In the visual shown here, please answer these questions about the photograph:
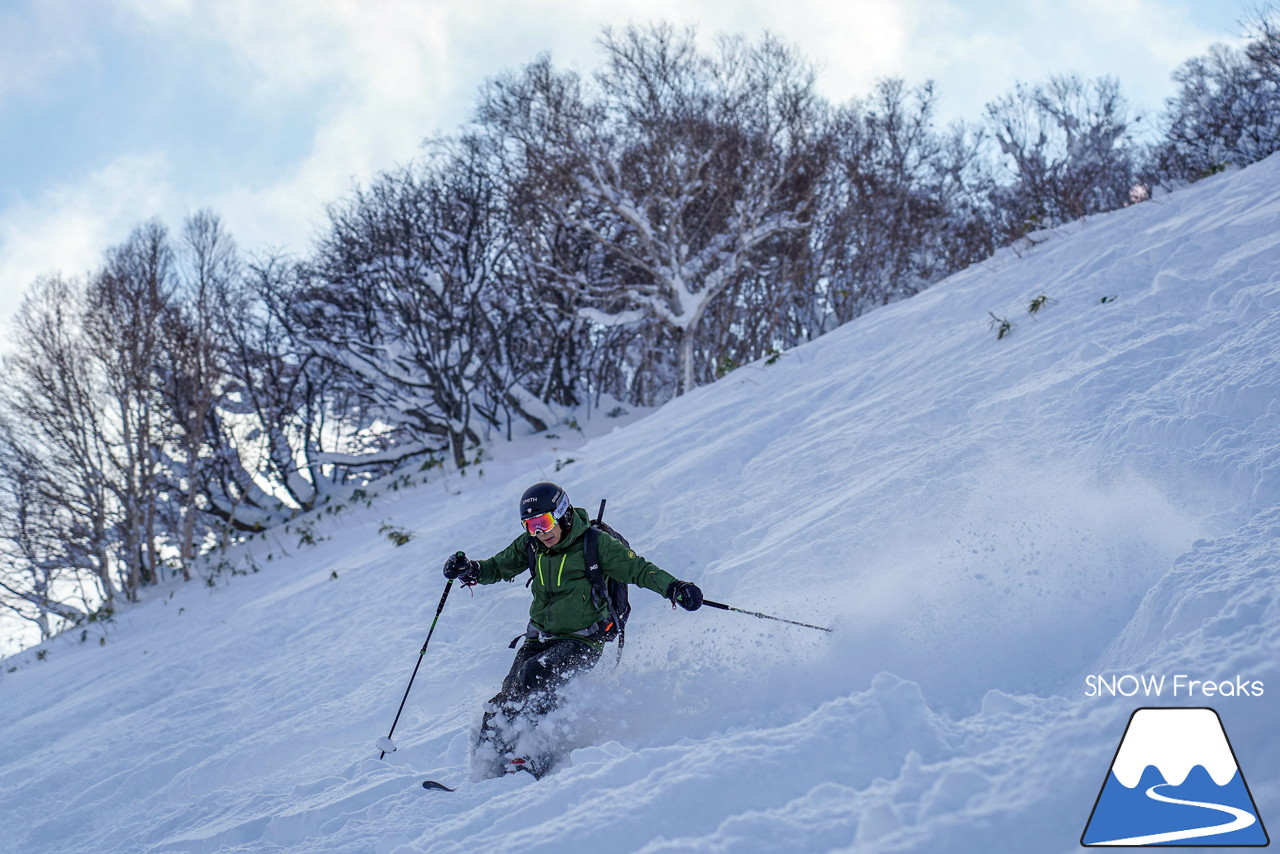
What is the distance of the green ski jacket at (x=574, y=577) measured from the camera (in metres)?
4.05

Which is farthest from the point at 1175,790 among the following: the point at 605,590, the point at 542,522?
the point at 542,522

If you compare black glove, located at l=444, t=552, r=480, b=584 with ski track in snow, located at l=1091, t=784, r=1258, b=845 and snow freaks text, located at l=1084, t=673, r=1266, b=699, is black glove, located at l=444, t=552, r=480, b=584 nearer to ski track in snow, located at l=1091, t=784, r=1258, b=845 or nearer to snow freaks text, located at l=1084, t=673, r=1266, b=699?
snow freaks text, located at l=1084, t=673, r=1266, b=699

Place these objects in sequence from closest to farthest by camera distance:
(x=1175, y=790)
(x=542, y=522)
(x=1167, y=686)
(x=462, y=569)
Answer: (x=1175, y=790) → (x=1167, y=686) → (x=542, y=522) → (x=462, y=569)

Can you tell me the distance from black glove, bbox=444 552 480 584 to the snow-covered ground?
2.60 feet

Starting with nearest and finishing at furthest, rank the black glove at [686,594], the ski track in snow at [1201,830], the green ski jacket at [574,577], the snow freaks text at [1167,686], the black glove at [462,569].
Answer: the ski track in snow at [1201,830] < the snow freaks text at [1167,686] < the black glove at [686,594] < the green ski jacket at [574,577] < the black glove at [462,569]

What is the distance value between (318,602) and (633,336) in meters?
13.2

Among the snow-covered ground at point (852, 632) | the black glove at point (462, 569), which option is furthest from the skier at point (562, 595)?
the black glove at point (462, 569)

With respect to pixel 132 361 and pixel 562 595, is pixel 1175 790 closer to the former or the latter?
pixel 562 595

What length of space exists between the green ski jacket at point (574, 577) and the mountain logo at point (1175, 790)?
2183 millimetres

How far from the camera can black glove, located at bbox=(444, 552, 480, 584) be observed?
14.5 feet

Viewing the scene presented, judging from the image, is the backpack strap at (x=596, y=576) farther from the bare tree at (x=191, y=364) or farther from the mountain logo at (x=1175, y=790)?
the bare tree at (x=191, y=364)

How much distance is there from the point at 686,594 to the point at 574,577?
0.68 meters

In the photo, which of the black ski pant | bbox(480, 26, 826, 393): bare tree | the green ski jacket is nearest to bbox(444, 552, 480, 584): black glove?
the green ski jacket

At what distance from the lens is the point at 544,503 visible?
4.08 meters
